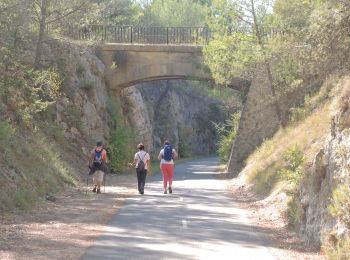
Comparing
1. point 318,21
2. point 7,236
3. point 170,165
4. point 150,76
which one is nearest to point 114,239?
point 7,236

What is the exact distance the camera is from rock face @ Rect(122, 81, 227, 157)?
44688 millimetres

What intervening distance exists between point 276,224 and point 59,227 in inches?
196

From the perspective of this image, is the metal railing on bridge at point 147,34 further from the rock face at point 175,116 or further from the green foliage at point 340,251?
the green foliage at point 340,251

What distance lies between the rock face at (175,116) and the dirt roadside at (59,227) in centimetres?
2315

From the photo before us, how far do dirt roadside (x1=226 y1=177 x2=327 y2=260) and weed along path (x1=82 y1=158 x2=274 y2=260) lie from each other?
0.87ft

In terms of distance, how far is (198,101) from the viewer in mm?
78250

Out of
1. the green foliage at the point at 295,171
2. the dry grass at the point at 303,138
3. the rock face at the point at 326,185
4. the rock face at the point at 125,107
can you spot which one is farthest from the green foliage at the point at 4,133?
the rock face at the point at 125,107

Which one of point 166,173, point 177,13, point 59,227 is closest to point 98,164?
point 166,173

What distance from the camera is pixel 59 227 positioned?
1333 centimetres

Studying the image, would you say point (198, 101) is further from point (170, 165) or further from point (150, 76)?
point (170, 165)

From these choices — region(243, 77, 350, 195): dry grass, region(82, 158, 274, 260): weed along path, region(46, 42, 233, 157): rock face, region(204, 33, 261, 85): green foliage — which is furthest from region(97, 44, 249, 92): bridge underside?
region(82, 158, 274, 260): weed along path

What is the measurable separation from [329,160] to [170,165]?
36.1 feet

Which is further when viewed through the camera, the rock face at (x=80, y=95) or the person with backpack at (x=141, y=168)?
the rock face at (x=80, y=95)

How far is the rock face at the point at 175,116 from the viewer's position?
44.7 metres
